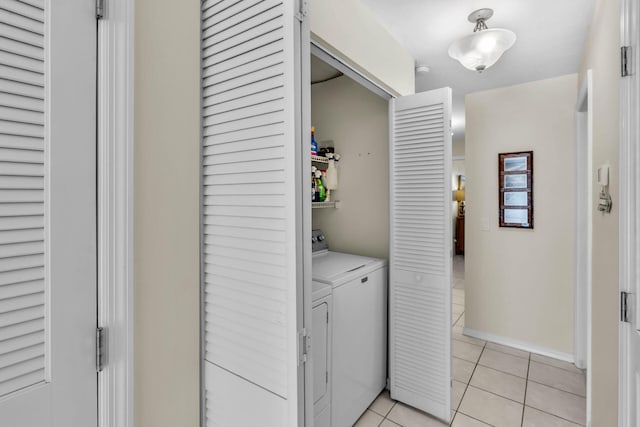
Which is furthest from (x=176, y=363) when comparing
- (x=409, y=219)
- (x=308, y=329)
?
(x=409, y=219)

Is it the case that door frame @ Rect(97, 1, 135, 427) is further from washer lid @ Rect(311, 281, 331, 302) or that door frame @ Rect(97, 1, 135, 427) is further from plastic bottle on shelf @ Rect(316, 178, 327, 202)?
plastic bottle on shelf @ Rect(316, 178, 327, 202)

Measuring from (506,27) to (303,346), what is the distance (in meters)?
2.49

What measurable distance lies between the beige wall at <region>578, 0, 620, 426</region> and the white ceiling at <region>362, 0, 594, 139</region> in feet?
0.80

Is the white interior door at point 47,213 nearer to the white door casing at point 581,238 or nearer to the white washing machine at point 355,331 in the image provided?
the white washing machine at point 355,331

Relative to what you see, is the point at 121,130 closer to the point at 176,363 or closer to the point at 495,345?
the point at 176,363

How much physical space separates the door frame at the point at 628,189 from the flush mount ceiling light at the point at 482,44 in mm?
869

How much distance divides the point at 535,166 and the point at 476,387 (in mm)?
2082

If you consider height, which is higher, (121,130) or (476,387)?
(121,130)

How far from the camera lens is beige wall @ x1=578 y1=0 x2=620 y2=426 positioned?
130cm

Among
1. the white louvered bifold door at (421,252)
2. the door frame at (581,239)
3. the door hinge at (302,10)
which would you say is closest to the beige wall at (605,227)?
the white louvered bifold door at (421,252)

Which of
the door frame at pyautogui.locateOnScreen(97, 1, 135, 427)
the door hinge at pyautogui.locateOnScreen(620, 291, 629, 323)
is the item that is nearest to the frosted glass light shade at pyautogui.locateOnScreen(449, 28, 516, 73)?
the door hinge at pyautogui.locateOnScreen(620, 291, 629, 323)

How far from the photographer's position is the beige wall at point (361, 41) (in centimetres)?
156

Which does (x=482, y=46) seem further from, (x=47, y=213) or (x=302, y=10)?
(x=47, y=213)

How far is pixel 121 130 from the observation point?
0.87 m
